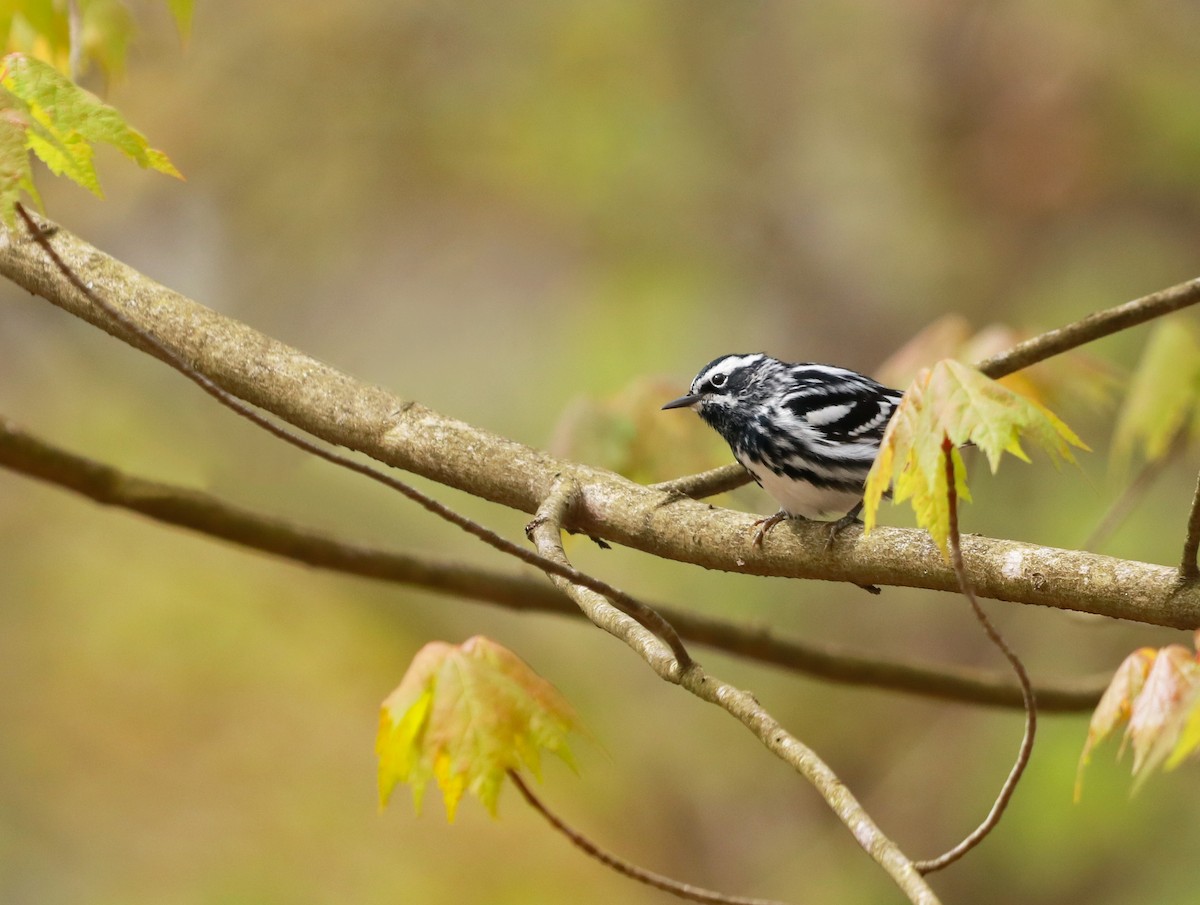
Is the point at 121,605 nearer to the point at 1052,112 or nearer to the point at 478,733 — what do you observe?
the point at 478,733

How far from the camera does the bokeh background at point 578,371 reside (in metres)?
6.66

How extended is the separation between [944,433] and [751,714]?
2.01 feet

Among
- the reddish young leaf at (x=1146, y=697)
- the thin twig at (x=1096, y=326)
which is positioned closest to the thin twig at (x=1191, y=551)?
the reddish young leaf at (x=1146, y=697)

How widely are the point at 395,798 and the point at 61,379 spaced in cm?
331

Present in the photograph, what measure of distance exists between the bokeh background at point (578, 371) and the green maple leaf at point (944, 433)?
400 centimetres

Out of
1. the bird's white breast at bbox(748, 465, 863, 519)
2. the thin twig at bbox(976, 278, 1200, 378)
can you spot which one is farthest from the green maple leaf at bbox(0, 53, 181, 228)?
the thin twig at bbox(976, 278, 1200, 378)

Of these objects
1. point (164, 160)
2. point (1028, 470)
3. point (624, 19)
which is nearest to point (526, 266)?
point (624, 19)

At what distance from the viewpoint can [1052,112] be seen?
298 inches

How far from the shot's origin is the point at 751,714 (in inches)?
78.3

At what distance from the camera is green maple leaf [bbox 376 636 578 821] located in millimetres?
2377

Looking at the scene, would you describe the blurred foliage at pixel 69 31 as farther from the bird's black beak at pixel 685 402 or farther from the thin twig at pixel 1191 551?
the thin twig at pixel 1191 551

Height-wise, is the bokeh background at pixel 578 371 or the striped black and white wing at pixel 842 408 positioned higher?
the bokeh background at pixel 578 371

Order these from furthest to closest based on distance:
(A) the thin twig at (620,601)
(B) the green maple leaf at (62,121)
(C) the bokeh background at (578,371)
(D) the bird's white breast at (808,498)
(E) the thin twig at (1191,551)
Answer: (C) the bokeh background at (578,371) < (D) the bird's white breast at (808,498) < (B) the green maple leaf at (62,121) < (A) the thin twig at (620,601) < (E) the thin twig at (1191,551)

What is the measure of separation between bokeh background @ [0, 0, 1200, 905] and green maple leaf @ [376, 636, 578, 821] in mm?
3453
